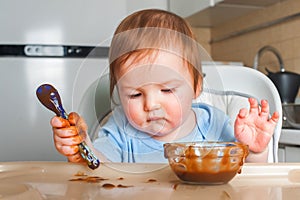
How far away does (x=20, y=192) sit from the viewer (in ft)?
2.08

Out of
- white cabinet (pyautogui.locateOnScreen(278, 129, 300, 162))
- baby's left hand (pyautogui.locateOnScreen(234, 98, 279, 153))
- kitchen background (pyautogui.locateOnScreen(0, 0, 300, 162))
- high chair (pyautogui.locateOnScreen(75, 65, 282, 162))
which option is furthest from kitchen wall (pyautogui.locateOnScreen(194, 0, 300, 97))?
baby's left hand (pyautogui.locateOnScreen(234, 98, 279, 153))

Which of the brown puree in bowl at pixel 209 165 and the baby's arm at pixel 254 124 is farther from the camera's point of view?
the baby's arm at pixel 254 124

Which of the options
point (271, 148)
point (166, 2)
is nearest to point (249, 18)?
point (166, 2)

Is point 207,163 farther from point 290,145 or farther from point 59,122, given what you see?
point 290,145

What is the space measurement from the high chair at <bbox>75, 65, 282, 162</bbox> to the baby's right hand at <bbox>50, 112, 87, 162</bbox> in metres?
0.10

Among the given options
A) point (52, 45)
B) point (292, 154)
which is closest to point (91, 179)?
point (292, 154)

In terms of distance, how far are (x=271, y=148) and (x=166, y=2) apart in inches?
58.5

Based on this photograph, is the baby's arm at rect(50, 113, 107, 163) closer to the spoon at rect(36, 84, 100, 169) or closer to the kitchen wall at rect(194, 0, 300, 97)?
the spoon at rect(36, 84, 100, 169)

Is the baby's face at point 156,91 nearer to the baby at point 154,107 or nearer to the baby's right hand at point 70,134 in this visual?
the baby at point 154,107

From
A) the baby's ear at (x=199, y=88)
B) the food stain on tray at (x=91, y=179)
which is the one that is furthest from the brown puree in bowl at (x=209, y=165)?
the baby's ear at (x=199, y=88)

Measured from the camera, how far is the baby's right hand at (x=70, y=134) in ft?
2.54

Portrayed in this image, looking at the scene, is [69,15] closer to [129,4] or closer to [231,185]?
[129,4]

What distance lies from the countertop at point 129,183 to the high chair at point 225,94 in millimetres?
158

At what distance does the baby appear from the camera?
84cm
